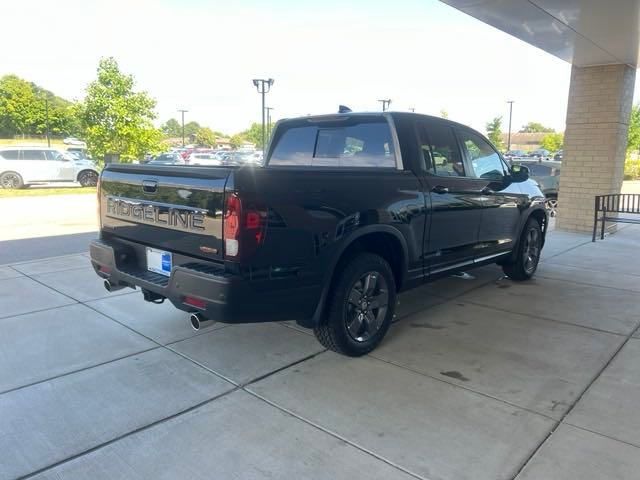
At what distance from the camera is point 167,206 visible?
3262 mm

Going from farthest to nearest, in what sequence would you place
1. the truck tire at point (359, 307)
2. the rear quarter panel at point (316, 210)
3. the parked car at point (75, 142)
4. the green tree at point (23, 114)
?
the green tree at point (23, 114)
the parked car at point (75, 142)
the truck tire at point (359, 307)
the rear quarter panel at point (316, 210)

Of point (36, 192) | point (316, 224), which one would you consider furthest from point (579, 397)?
point (36, 192)

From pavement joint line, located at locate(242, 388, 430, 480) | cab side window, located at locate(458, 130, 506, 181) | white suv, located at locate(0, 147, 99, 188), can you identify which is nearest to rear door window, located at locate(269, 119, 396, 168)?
cab side window, located at locate(458, 130, 506, 181)

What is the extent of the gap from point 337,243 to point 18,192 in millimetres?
17320

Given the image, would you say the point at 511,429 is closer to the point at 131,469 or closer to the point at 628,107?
the point at 131,469

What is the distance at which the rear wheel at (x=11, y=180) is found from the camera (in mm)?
17953

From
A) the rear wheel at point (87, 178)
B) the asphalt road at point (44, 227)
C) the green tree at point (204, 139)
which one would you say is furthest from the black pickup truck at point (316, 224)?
the green tree at point (204, 139)

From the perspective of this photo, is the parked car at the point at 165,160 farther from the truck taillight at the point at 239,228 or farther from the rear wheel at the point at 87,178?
the rear wheel at the point at 87,178

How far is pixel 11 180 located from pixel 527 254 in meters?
18.6

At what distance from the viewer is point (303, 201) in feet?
10.2

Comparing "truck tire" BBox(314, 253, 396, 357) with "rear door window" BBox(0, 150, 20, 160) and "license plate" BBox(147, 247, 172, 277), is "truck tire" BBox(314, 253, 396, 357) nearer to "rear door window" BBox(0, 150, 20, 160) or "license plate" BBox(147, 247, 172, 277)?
"license plate" BBox(147, 247, 172, 277)

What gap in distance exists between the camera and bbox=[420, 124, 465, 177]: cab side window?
430 centimetres

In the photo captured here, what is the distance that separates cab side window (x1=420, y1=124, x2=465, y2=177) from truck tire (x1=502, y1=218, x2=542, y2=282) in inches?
71.4

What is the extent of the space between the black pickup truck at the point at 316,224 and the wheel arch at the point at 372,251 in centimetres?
1
